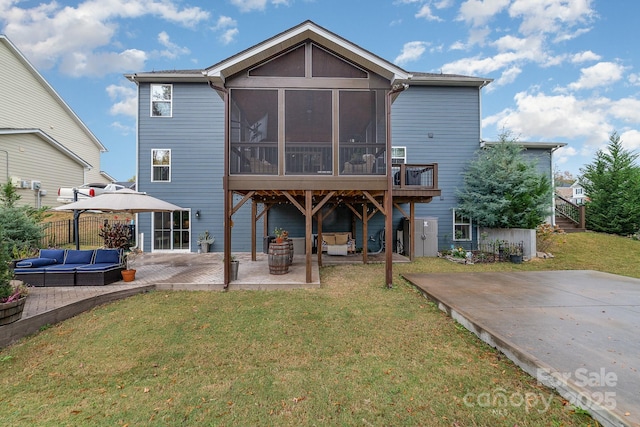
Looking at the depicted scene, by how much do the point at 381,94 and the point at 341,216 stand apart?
6.14m

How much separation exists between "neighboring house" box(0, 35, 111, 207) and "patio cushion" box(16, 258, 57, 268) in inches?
320

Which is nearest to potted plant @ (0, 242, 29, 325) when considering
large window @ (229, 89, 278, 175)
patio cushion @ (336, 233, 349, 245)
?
large window @ (229, 89, 278, 175)

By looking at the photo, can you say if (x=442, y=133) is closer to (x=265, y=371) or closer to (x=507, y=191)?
(x=507, y=191)

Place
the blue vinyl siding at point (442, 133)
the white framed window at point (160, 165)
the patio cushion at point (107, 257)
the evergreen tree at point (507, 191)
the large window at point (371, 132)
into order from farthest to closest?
the blue vinyl siding at point (442, 133) → the white framed window at point (160, 165) → the evergreen tree at point (507, 191) → the large window at point (371, 132) → the patio cushion at point (107, 257)

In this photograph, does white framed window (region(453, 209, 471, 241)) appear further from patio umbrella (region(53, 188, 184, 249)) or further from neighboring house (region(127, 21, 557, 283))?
patio umbrella (region(53, 188, 184, 249))

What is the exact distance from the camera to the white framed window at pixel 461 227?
12.0 metres

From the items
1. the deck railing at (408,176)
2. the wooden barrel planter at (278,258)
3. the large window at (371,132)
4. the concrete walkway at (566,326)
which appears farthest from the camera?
the deck railing at (408,176)

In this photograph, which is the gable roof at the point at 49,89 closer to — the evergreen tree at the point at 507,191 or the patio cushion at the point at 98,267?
the patio cushion at the point at 98,267

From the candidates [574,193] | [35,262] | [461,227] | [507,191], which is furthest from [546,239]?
[574,193]

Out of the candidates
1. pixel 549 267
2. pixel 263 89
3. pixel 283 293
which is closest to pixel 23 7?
pixel 263 89

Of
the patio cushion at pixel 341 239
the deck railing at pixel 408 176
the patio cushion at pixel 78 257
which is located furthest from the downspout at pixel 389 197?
the patio cushion at pixel 78 257

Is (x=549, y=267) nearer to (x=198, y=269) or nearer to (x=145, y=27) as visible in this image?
(x=198, y=269)

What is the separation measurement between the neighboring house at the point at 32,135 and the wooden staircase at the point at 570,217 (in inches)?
989

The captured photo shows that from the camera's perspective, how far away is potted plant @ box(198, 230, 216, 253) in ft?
36.6
